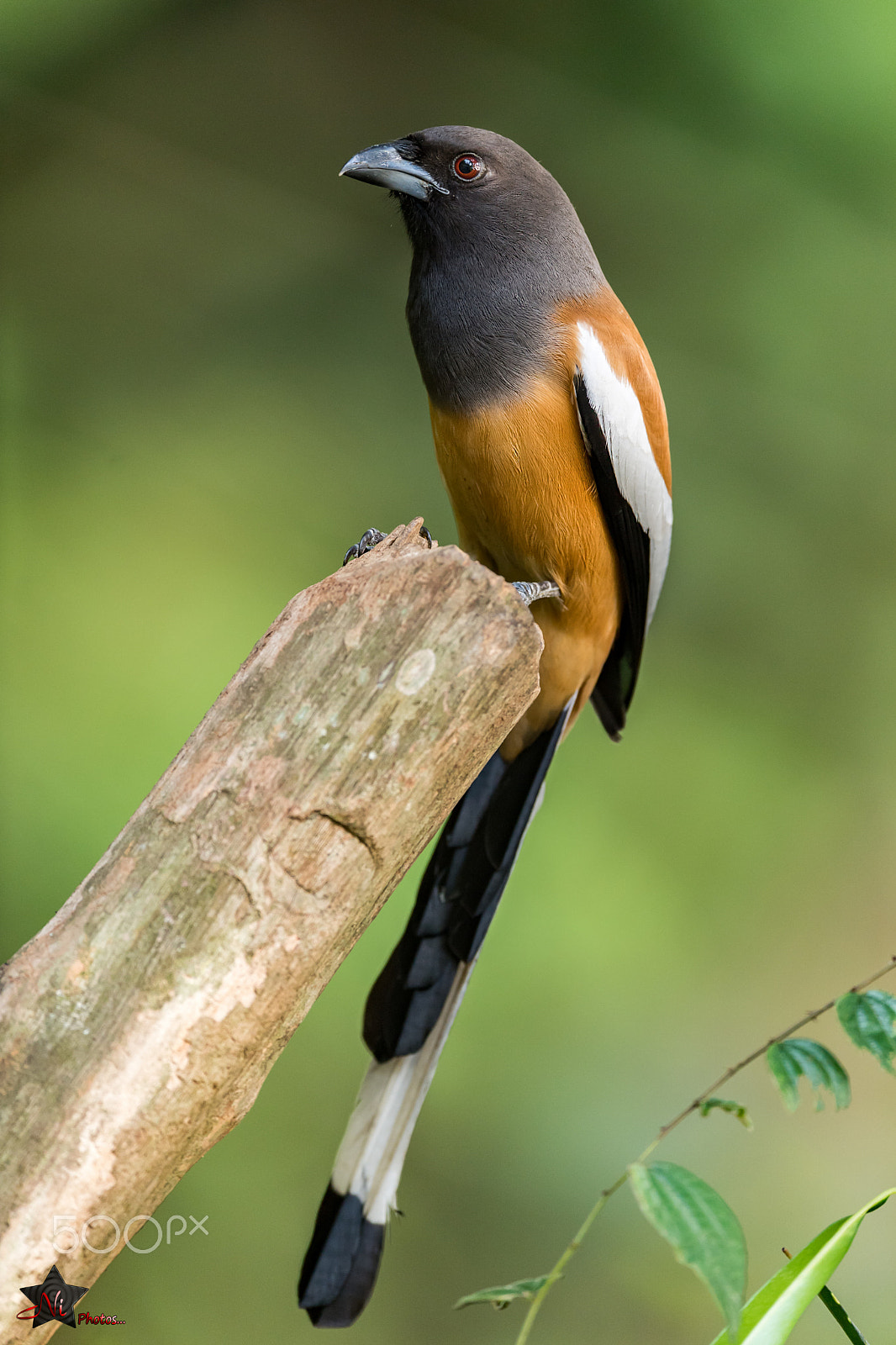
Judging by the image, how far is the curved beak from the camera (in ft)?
4.51

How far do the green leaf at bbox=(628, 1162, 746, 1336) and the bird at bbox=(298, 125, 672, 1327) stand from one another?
497mm

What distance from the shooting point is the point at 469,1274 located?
2.00m

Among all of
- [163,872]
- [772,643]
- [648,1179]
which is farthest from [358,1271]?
[772,643]

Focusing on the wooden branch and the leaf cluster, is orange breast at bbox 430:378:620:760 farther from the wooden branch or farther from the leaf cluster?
the leaf cluster

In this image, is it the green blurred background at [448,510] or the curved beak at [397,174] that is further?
the green blurred background at [448,510]

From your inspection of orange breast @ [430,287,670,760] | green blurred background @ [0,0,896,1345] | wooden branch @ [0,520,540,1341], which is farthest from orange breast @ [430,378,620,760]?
green blurred background @ [0,0,896,1345]

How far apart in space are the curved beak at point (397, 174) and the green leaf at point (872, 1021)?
1142 millimetres

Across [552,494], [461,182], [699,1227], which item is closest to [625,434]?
[552,494]

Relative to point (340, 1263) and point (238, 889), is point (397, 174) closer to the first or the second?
point (238, 889)

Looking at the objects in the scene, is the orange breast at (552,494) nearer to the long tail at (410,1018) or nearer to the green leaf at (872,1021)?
the long tail at (410,1018)

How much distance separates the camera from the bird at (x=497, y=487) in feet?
4.10

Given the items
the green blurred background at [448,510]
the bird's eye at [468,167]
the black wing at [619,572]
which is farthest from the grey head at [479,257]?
the green blurred background at [448,510]

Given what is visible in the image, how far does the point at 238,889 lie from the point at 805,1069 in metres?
0.58

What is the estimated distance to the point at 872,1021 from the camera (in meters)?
0.92
